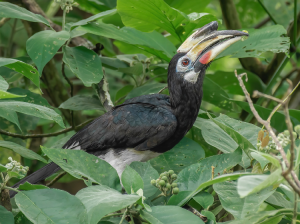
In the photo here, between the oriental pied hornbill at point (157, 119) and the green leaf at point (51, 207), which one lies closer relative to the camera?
the green leaf at point (51, 207)

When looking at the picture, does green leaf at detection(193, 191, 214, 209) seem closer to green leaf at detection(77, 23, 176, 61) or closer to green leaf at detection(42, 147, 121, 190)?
green leaf at detection(42, 147, 121, 190)

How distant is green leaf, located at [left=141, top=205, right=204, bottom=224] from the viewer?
973mm

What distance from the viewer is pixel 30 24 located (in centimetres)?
258

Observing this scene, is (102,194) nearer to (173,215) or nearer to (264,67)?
(173,215)

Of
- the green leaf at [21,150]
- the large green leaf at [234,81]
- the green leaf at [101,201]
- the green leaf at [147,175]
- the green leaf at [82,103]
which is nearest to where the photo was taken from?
the green leaf at [101,201]

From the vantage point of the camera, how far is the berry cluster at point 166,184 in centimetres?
119

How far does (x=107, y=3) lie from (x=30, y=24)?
58cm

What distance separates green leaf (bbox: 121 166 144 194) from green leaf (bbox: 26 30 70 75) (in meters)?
0.72

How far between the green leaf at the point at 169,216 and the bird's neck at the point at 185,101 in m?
0.89

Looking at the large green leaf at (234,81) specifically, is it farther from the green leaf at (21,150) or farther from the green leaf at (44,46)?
the green leaf at (21,150)

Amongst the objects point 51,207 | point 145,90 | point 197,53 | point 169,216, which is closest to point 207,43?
point 197,53

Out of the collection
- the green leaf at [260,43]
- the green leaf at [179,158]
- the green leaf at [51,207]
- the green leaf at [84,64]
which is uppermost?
the green leaf at [260,43]

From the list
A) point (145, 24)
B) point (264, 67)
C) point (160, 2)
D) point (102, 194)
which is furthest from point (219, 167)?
point (264, 67)

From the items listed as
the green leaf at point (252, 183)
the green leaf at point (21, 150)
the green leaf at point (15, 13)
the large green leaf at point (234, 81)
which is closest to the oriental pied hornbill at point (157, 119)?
the green leaf at point (21, 150)
